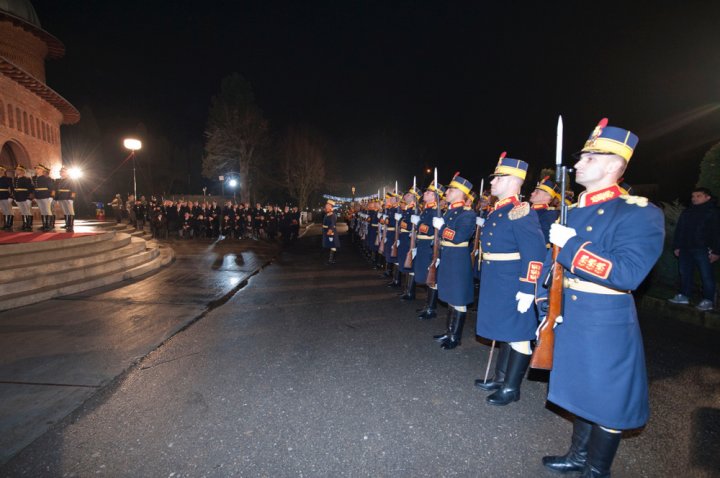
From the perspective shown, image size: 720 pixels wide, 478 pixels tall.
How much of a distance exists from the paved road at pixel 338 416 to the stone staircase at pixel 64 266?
3.83 metres

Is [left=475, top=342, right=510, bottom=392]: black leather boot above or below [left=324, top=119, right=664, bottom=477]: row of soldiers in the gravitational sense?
below

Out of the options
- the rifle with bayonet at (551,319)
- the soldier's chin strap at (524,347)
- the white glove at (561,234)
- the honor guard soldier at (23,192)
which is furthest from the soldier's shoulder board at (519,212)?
the honor guard soldier at (23,192)

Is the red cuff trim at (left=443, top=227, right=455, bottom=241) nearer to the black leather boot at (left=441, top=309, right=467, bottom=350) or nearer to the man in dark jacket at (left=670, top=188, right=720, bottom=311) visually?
the black leather boot at (left=441, top=309, right=467, bottom=350)

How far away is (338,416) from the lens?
315 cm

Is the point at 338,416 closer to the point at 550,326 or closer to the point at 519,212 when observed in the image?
the point at 550,326

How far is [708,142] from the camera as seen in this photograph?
506 inches

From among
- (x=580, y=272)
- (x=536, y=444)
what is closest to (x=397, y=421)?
(x=536, y=444)

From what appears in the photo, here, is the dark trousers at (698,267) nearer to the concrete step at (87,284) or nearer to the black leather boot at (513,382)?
the black leather boot at (513,382)

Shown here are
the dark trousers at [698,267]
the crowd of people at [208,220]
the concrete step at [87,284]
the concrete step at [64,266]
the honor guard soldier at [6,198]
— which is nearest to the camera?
the dark trousers at [698,267]

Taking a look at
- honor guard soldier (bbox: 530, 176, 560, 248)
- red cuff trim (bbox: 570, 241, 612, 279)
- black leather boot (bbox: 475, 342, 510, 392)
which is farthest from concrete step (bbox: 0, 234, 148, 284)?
honor guard soldier (bbox: 530, 176, 560, 248)

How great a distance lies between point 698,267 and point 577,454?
18.9 ft

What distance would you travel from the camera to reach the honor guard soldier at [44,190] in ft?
37.3

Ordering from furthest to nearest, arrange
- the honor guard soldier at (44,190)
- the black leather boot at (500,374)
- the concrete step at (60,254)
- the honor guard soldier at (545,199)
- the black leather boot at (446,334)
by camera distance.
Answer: the honor guard soldier at (44,190) → the concrete step at (60,254) → the honor guard soldier at (545,199) → the black leather boot at (446,334) → the black leather boot at (500,374)

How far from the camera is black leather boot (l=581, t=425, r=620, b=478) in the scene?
231 centimetres
